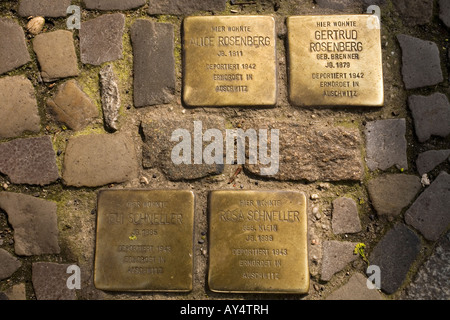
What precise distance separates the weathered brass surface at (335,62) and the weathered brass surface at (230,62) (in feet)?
0.38

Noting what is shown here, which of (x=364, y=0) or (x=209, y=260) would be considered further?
(x=364, y=0)

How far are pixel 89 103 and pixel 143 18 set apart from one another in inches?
19.3

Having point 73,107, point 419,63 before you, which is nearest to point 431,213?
point 419,63

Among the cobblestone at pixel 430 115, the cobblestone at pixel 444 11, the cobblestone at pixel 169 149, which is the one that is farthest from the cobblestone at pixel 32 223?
the cobblestone at pixel 444 11

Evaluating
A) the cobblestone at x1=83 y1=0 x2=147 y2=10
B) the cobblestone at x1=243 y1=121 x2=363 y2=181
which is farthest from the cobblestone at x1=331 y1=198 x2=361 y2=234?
the cobblestone at x1=83 y1=0 x2=147 y2=10

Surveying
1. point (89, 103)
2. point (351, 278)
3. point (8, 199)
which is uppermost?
point (89, 103)

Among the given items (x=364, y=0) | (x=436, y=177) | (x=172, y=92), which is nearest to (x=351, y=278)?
(x=436, y=177)

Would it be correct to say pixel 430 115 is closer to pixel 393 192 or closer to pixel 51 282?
pixel 393 192

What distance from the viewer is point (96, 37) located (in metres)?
1.56

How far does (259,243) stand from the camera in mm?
1413

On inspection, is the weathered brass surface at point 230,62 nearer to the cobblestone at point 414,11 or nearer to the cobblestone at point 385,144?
the cobblestone at point 385,144

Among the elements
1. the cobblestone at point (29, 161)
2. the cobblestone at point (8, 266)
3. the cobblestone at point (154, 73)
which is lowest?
the cobblestone at point (8, 266)

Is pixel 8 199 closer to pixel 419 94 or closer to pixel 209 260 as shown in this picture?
pixel 209 260

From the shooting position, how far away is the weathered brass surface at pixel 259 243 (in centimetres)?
140
